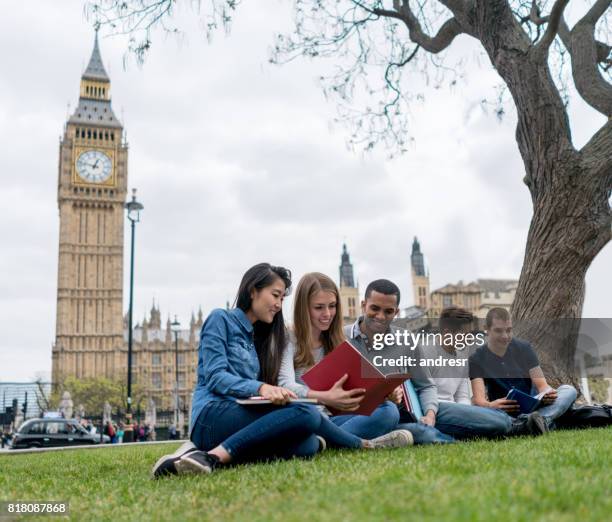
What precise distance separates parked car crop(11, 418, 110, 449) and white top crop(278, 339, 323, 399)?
1543 cm

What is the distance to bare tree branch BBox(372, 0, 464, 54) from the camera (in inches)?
410

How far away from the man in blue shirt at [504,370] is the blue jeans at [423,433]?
0.81m

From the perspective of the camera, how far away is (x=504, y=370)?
5895 millimetres

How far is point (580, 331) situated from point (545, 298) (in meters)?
0.61

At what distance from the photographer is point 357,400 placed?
156 inches

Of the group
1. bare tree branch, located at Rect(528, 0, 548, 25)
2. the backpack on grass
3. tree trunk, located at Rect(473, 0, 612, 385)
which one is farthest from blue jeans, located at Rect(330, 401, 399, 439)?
bare tree branch, located at Rect(528, 0, 548, 25)

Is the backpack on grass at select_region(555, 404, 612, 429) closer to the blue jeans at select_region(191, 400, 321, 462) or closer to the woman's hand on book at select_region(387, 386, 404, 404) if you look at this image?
the woman's hand on book at select_region(387, 386, 404, 404)

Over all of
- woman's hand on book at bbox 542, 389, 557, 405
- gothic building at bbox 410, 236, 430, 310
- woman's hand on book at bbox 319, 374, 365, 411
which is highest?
gothic building at bbox 410, 236, 430, 310

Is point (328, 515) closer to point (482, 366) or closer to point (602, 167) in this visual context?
point (482, 366)

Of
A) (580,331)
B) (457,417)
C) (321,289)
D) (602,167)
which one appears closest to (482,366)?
(457,417)

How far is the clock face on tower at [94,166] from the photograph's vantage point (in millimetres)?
83625

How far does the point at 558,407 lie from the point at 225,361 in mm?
3300

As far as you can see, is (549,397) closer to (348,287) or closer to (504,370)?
(504,370)

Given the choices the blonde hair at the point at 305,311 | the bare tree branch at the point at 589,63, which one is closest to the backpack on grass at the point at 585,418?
the blonde hair at the point at 305,311
